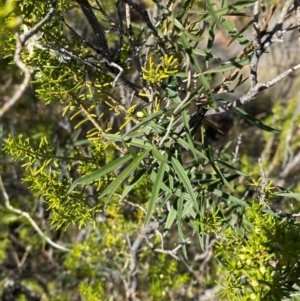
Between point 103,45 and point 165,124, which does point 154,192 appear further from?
point 103,45

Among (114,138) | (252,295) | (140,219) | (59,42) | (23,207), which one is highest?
(59,42)

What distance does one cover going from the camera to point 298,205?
5.25 feet

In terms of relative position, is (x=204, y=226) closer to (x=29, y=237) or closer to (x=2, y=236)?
(x=29, y=237)

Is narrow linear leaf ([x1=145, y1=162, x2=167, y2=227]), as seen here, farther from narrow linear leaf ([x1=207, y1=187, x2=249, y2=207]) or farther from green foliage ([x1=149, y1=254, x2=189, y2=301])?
green foliage ([x1=149, y1=254, x2=189, y2=301])

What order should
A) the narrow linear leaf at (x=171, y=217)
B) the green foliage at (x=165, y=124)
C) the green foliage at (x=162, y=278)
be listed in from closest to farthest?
the green foliage at (x=165, y=124)
the narrow linear leaf at (x=171, y=217)
the green foliage at (x=162, y=278)

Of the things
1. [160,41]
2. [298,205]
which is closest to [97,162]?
[160,41]

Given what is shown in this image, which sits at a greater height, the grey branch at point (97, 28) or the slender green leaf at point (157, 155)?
the grey branch at point (97, 28)

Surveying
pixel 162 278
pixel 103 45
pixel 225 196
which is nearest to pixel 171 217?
pixel 225 196

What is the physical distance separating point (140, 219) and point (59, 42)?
0.63 m

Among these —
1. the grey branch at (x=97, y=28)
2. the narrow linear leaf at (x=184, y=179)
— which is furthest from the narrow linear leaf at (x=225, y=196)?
the grey branch at (x=97, y=28)

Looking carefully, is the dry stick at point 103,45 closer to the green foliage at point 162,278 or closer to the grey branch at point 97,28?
the grey branch at point 97,28

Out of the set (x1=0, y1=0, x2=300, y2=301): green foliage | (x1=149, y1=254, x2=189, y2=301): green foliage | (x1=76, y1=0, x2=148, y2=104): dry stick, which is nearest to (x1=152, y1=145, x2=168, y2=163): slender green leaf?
(x1=0, y1=0, x2=300, y2=301): green foliage

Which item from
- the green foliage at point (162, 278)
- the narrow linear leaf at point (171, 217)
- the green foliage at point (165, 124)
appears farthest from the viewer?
the green foliage at point (162, 278)

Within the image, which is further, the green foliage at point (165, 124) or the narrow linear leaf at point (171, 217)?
the narrow linear leaf at point (171, 217)
